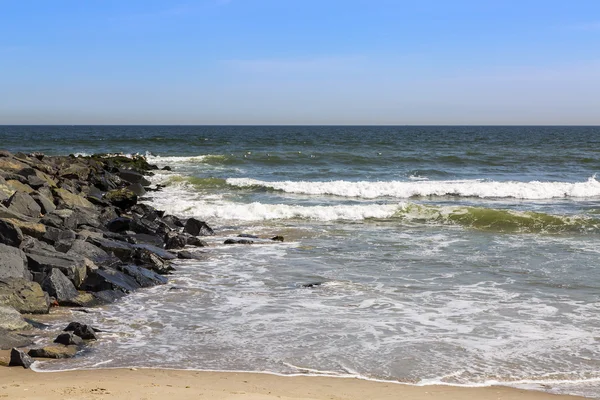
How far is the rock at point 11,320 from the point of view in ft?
24.7

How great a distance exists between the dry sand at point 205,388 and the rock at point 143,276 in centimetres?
404

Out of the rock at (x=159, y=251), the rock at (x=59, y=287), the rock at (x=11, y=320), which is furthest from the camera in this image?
the rock at (x=159, y=251)

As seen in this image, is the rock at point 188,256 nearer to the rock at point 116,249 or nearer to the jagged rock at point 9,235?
the rock at point 116,249

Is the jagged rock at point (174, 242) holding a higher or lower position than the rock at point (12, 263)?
lower

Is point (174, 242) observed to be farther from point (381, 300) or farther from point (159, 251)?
point (381, 300)

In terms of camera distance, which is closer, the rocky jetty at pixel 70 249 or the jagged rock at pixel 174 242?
the rocky jetty at pixel 70 249

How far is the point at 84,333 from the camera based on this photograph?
24.3ft

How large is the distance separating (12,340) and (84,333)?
2.44ft

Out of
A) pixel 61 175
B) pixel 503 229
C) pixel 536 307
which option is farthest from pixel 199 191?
pixel 536 307

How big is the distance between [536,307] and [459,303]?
1.06m

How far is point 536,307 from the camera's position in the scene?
30.5 ft

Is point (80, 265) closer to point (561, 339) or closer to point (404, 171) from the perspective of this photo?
point (561, 339)

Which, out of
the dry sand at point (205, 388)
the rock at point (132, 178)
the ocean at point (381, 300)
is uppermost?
the rock at point (132, 178)

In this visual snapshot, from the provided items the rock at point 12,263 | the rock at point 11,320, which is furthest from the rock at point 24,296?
the rock at point 11,320
